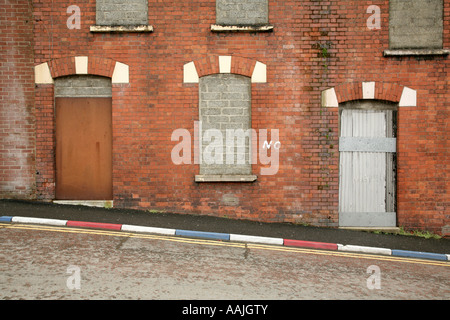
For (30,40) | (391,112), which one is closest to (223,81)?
(391,112)

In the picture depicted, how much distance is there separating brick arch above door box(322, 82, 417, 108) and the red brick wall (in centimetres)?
735

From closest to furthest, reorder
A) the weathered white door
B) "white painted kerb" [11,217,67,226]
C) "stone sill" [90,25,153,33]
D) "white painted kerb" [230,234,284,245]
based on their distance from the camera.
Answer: "white painted kerb" [230,234,284,245] → "white painted kerb" [11,217,67,226] → "stone sill" [90,25,153,33] → the weathered white door

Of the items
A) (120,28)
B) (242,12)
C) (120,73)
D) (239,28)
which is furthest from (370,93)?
(120,28)

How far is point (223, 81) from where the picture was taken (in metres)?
9.98

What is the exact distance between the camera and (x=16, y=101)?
33.0ft

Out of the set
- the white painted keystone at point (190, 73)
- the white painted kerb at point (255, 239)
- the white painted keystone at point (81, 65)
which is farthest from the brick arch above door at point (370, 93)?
the white painted keystone at point (81, 65)

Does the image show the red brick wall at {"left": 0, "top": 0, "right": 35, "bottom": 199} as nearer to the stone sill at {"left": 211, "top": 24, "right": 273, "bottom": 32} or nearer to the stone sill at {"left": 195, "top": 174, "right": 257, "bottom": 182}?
the stone sill at {"left": 195, "top": 174, "right": 257, "bottom": 182}

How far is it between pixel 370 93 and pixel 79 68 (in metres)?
7.10

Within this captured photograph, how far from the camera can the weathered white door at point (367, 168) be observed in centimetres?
1010

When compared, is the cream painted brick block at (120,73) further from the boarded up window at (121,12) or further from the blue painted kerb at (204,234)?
the blue painted kerb at (204,234)

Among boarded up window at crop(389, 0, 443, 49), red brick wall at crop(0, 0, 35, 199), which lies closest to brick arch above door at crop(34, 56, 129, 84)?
red brick wall at crop(0, 0, 35, 199)

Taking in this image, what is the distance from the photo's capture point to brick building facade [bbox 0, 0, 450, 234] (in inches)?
389

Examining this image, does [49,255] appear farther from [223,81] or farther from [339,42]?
[339,42]

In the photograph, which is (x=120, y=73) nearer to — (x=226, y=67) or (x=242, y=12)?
(x=226, y=67)
